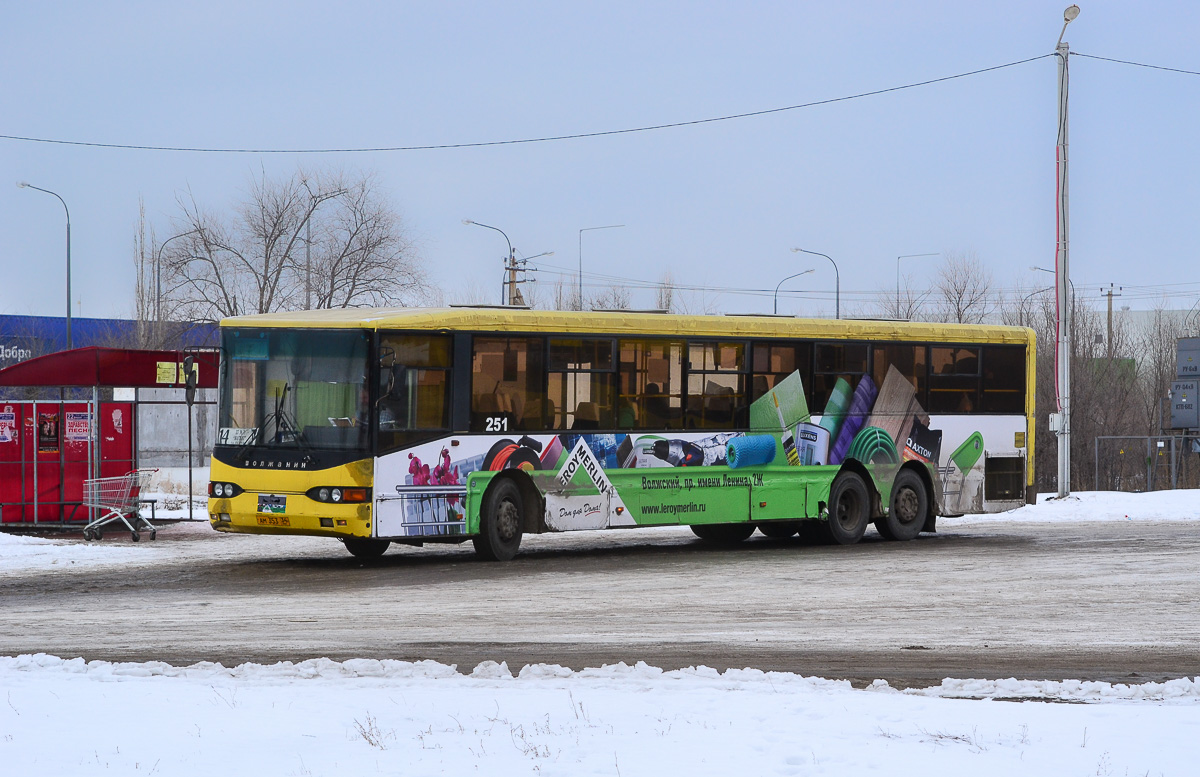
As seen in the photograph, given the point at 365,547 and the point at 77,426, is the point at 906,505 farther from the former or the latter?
the point at 77,426

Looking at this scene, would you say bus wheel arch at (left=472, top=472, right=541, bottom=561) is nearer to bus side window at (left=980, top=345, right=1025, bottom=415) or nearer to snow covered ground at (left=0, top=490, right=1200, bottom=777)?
snow covered ground at (left=0, top=490, right=1200, bottom=777)

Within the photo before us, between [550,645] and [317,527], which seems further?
[317,527]

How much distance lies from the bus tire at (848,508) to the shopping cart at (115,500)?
970cm

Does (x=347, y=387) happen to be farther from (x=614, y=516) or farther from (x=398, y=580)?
(x=614, y=516)

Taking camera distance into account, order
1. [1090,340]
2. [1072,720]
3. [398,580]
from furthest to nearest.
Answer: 1. [1090,340]
2. [398,580]
3. [1072,720]

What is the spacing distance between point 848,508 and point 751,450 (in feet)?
7.85

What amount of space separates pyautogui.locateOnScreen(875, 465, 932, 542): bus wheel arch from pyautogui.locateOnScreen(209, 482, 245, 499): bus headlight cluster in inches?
379

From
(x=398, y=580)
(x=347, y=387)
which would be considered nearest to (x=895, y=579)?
(x=398, y=580)

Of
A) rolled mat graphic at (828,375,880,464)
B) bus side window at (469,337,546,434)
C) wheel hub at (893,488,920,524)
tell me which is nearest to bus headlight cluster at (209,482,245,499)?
bus side window at (469,337,546,434)

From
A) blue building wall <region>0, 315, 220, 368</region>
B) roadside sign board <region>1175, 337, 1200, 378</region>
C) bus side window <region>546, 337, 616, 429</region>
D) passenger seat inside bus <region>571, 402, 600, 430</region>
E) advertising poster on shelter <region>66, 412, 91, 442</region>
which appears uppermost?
blue building wall <region>0, 315, 220, 368</region>

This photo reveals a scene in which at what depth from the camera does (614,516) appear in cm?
1859

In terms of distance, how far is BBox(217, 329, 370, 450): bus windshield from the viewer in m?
16.8

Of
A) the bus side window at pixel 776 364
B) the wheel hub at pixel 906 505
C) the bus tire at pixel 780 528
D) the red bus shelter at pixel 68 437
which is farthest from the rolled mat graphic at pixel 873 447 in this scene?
the red bus shelter at pixel 68 437

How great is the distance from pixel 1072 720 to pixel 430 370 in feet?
34.6
